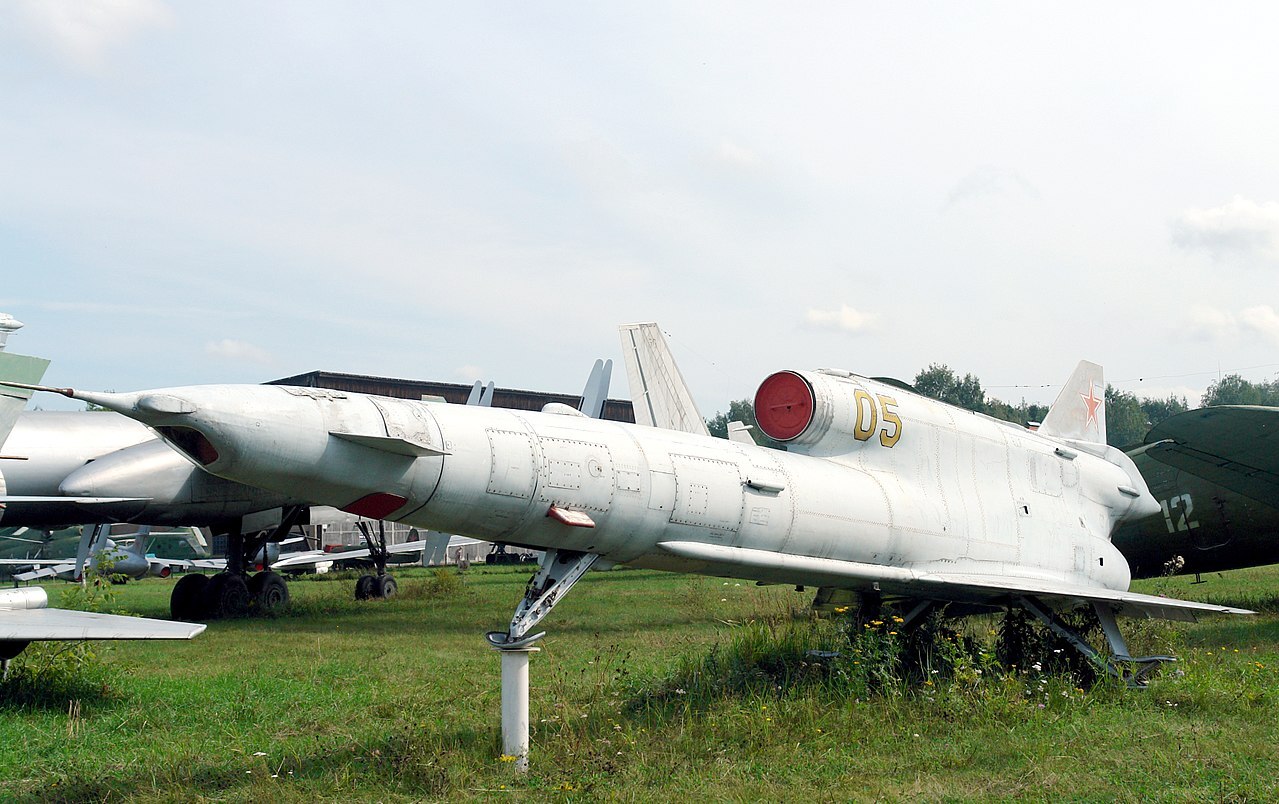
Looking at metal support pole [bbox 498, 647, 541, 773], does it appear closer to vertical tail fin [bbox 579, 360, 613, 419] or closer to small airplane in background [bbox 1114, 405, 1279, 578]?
small airplane in background [bbox 1114, 405, 1279, 578]

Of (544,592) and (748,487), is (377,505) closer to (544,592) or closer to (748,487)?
(544,592)

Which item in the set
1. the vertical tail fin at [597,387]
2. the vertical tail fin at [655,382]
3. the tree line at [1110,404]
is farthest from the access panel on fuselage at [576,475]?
the tree line at [1110,404]

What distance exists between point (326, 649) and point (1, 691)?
3.93m

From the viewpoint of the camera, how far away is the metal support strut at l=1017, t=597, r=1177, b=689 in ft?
26.5

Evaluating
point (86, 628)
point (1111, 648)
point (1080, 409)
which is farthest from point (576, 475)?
point (1080, 409)

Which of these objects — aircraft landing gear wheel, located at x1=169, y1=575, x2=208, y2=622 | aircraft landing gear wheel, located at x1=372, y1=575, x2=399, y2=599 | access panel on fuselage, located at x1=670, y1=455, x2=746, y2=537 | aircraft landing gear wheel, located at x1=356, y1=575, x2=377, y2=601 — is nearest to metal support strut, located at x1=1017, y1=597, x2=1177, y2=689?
access panel on fuselage, located at x1=670, y1=455, x2=746, y2=537

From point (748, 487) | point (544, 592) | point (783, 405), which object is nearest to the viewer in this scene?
point (544, 592)

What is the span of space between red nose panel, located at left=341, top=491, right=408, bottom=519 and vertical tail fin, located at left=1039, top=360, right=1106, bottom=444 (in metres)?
7.96

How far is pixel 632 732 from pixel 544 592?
116 cm

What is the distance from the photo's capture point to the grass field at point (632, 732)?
558 cm

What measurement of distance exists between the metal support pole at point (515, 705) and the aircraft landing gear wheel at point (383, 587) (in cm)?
1506

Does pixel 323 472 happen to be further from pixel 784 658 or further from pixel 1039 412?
pixel 1039 412

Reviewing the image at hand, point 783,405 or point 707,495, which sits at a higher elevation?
point 783,405

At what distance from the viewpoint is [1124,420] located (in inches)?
4139
